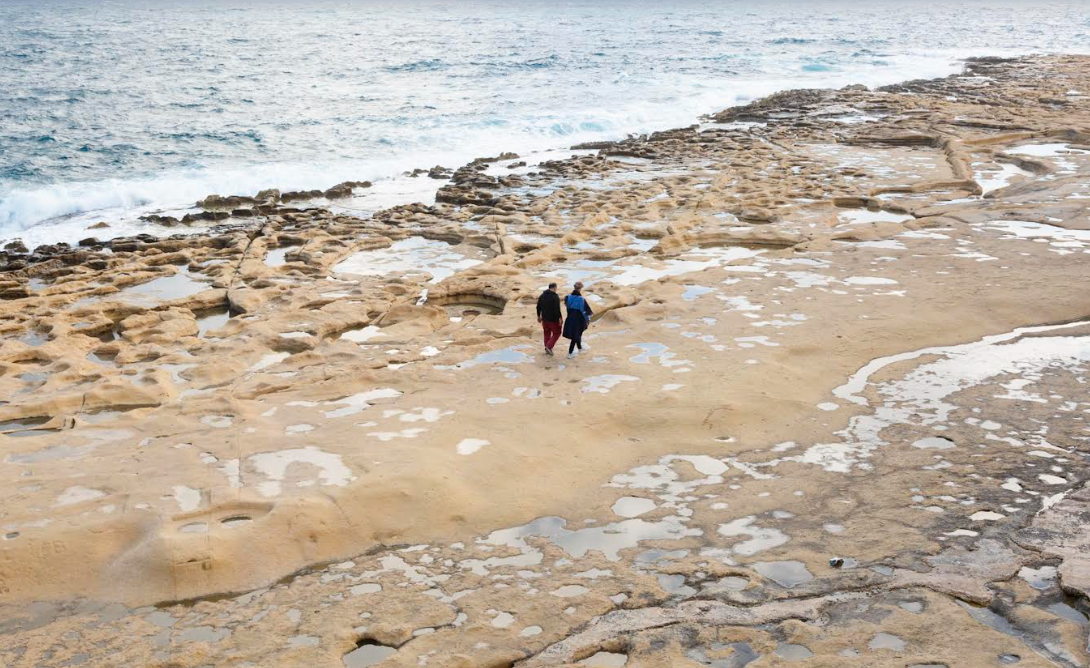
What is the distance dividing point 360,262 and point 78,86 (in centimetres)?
3486

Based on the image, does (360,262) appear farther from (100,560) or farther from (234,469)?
(100,560)

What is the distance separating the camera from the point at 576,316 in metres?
10.5

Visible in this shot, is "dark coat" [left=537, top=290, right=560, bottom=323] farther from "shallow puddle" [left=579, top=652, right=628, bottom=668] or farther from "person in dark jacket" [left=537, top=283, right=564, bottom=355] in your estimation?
"shallow puddle" [left=579, top=652, right=628, bottom=668]

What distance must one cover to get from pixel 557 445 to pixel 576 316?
246 centimetres

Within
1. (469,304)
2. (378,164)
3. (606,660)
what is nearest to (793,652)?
(606,660)

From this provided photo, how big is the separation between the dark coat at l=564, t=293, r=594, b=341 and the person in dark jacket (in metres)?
0.13

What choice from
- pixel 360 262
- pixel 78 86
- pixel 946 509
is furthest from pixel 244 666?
pixel 78 86

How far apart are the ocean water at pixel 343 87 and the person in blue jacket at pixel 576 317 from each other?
40.3 ft

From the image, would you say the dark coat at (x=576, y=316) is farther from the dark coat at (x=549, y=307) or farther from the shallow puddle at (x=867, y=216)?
the shallow puddle at (x=867, y=216)

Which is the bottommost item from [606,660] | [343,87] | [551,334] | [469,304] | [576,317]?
[469,304]

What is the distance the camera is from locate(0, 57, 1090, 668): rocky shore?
5734 mm

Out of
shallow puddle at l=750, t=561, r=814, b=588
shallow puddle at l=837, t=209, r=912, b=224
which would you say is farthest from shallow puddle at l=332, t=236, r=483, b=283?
shallow puddle at l=750, t=561, r=814, b=588

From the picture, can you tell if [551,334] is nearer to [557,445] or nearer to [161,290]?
[557,445]

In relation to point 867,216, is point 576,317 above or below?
above
